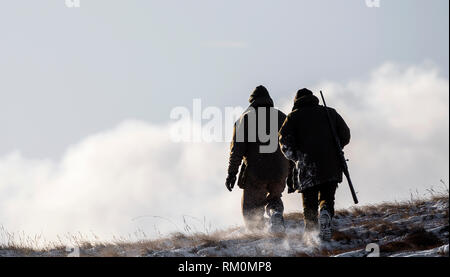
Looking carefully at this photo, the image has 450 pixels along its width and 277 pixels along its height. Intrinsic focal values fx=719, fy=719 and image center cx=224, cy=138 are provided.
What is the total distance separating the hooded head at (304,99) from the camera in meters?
12.1

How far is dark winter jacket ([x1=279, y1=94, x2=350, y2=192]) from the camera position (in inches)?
451

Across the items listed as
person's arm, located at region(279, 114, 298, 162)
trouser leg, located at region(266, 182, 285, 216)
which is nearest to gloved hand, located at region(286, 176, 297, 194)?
person's arm, located at region(279, 114, 298, 162)

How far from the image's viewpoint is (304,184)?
37.9 ft

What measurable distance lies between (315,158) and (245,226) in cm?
310

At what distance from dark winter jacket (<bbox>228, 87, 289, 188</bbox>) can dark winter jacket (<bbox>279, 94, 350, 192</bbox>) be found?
183 centimetres

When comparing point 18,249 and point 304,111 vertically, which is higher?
point 304,111

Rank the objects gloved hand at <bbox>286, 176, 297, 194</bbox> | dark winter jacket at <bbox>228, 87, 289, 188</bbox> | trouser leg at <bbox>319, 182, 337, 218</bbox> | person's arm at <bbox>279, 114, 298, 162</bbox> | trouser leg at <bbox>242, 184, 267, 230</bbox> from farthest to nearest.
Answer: trouser leg at <bbox>242, 184, 267, 230</bbox>, dark winter jacket at <bbox>228, 87, 289, 188</bbox>, gloved hand at <bbox>286, 176, 297, 194</bbox>, person's arm at <bbox>279, 114, 298, 162</bbox>, trouser leg at <bbox>319, 182, 337, 218</bbox>

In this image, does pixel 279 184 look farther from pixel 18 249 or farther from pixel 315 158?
pixel 18 249

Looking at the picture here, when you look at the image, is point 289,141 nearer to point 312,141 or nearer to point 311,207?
point 312,141

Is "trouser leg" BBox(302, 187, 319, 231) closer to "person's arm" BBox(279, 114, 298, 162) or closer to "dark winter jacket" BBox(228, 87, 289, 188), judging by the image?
"person's arm" BBox(279, 114, 298, 162)

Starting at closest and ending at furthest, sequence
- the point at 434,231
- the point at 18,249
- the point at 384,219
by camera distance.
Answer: the point at 434,231
the point at 384,219
the point at 18,249

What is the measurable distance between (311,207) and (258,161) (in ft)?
8.27

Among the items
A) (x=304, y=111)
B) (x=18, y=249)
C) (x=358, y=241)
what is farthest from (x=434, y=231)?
(x=18, y=249)

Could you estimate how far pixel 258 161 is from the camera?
13.9 metres
